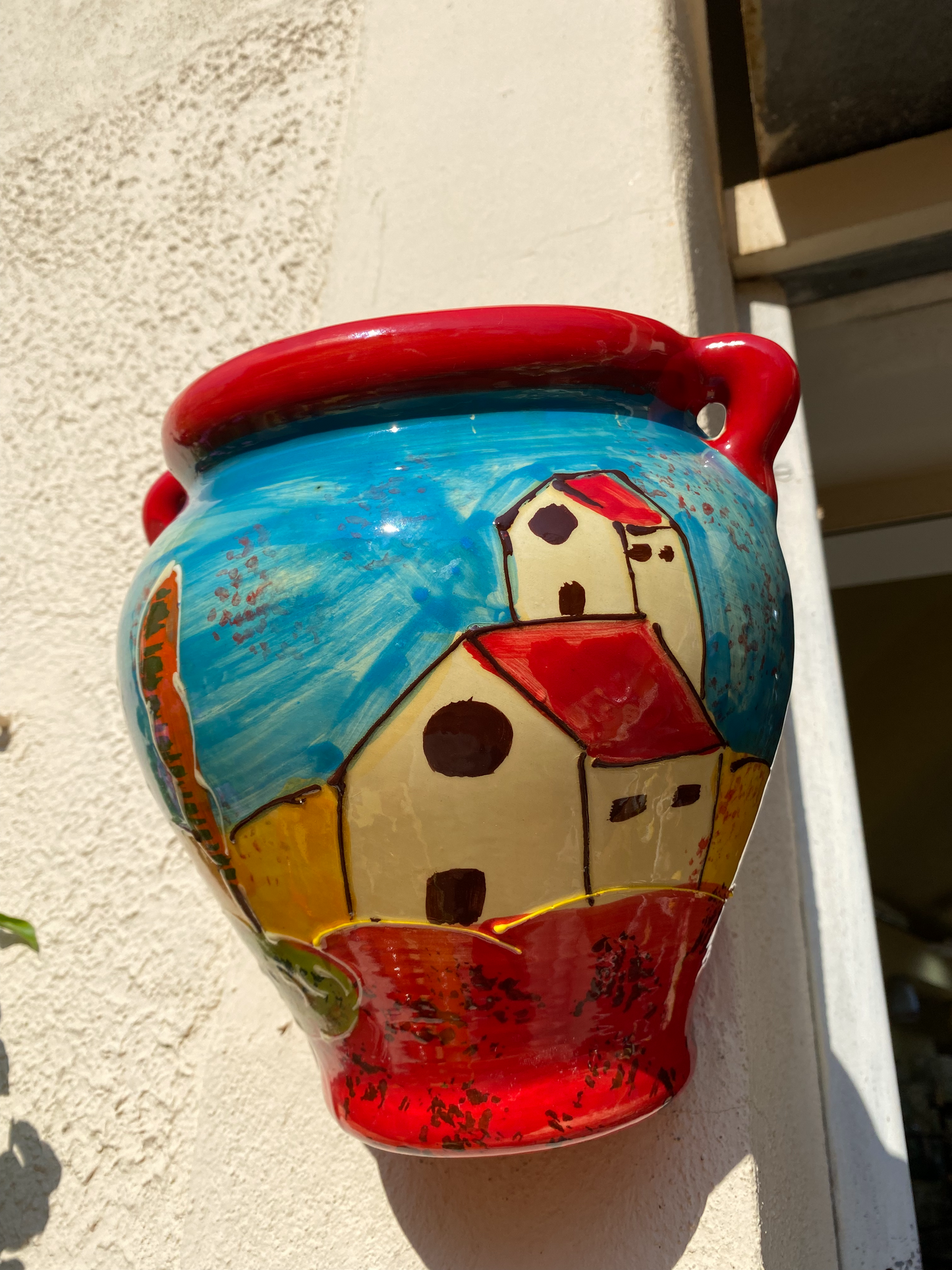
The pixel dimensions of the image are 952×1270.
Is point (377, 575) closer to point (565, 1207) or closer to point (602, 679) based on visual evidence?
point (602, 679)

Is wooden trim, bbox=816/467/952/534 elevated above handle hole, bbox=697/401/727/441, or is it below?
below

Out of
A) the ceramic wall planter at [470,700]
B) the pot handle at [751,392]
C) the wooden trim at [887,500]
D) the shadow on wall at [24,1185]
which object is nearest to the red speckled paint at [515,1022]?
the ceramic wall planter at [470,700]

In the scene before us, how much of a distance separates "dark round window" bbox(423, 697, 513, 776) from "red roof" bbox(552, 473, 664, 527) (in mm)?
106

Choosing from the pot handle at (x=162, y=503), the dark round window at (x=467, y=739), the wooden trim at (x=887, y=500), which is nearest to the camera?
the dark round window at (x=467, y=739)

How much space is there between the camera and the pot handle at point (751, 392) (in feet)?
1.80

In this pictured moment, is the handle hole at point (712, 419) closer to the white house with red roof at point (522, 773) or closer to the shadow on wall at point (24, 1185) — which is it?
the white house with red roof at point (522, 773)

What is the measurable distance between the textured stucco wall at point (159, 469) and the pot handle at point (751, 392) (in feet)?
0.64

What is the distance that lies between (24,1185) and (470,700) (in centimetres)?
63

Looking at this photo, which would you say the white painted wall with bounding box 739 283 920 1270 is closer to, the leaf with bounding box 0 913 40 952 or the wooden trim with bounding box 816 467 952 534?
the leaf with bounding box 0 913 40 952

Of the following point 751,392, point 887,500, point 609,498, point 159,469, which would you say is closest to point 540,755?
point 609,498

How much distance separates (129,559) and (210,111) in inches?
18.3

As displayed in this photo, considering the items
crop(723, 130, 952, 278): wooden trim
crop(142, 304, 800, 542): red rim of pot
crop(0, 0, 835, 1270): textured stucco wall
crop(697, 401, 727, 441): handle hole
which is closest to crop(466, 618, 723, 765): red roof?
crop(142, 304, 800, 542): red rim of pot

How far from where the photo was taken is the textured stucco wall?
0.62 m

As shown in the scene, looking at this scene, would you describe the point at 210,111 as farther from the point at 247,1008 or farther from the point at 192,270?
the point at 247,1008
